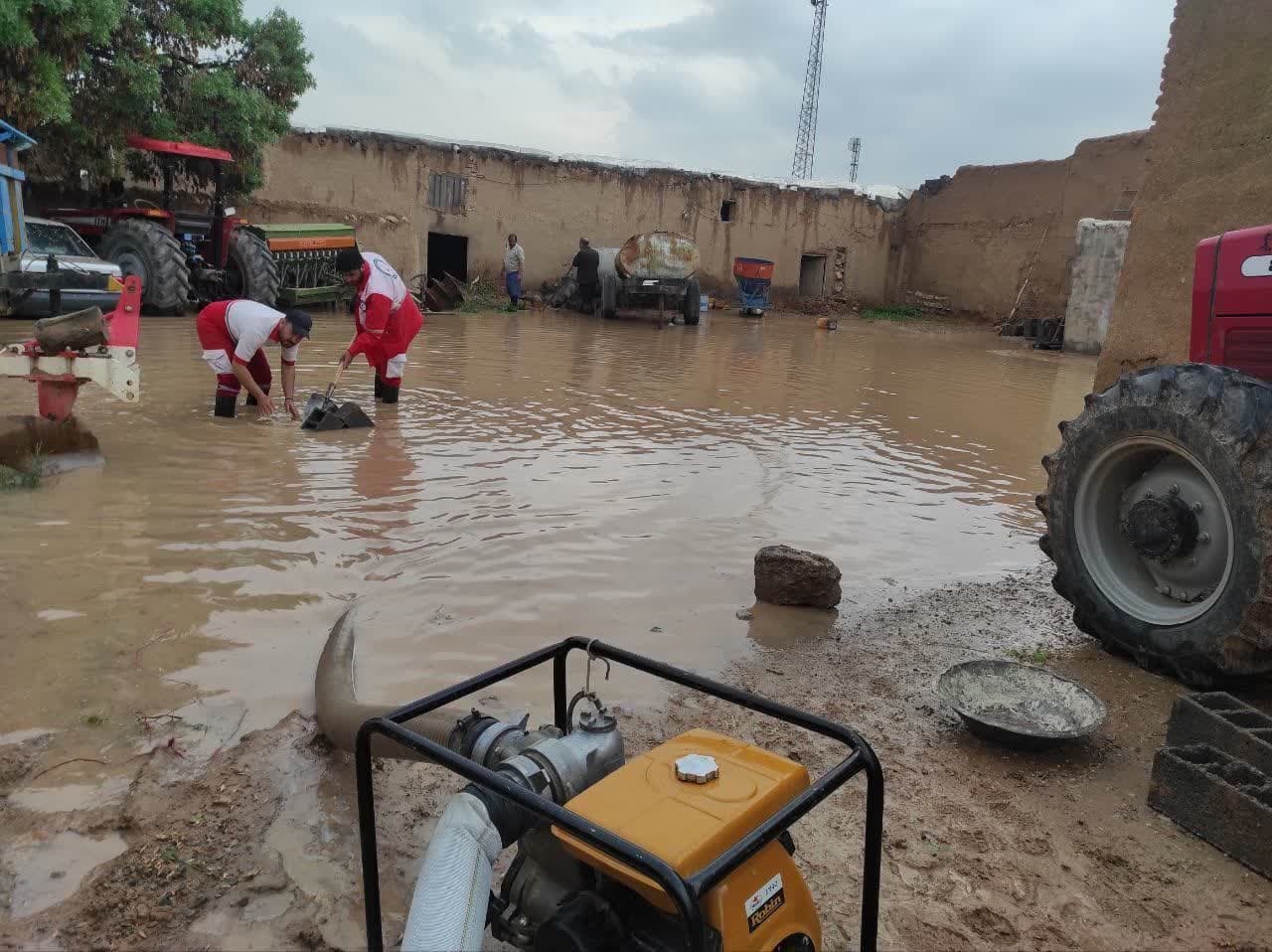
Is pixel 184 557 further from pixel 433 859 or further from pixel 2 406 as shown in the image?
pixel 2 406

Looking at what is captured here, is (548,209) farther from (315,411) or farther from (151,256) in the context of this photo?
(315,411)

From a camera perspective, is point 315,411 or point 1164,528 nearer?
point 1164,528

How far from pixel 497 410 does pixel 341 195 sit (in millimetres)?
13665

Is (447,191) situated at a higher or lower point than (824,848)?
higher

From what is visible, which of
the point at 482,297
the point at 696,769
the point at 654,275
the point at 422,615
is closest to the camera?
the point at 696,769

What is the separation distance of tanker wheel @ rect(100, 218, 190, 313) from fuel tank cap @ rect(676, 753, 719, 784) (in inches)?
518

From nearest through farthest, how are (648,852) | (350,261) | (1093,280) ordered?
(648,852) < (350,261) < (1093,280)

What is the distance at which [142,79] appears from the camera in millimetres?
13734

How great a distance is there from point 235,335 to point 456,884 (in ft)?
20.3

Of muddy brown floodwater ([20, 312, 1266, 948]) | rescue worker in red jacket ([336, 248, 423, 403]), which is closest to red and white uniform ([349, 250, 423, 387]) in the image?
rescue worker in red jacket ([336, 248, 423, 403])

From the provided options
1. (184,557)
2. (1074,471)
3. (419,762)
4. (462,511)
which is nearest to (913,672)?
(1074,471)

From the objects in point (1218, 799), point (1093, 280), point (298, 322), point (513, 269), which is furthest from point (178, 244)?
point (1093, 280)

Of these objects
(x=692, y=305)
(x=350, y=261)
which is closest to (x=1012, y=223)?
(x=692, y=305)

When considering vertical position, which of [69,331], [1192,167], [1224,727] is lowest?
[1224,727]
